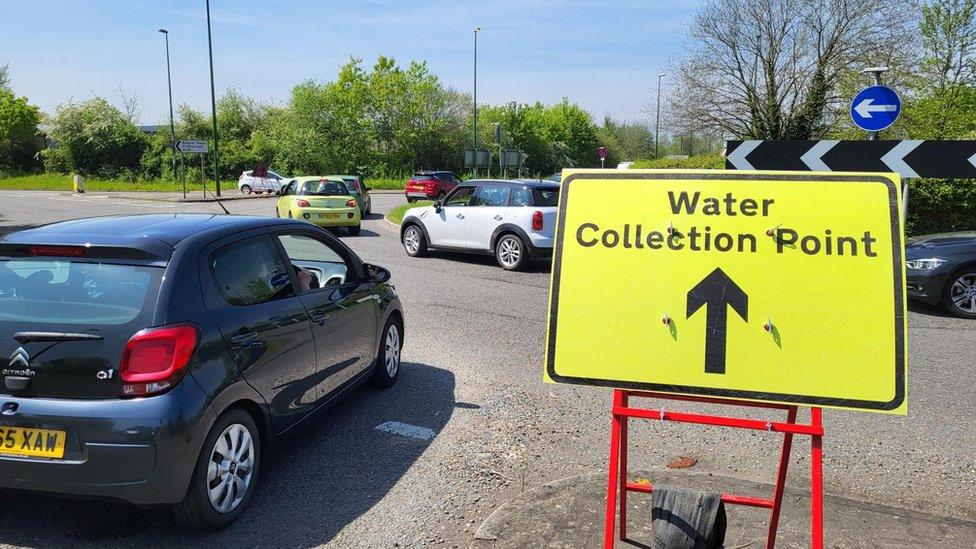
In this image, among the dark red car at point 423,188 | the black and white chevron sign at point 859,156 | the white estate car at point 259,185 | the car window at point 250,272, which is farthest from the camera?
the white estate car at point 259,185

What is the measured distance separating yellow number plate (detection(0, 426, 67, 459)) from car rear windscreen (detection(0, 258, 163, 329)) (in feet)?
1.60

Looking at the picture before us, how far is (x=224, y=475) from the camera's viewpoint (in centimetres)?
361

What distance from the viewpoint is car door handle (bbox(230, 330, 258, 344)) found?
146 inches

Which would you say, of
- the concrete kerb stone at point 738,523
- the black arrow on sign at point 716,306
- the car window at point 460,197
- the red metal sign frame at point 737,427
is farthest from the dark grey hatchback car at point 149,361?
the car window at point 460,197

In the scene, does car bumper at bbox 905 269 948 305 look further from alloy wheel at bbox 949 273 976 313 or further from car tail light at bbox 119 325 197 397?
car tail light at bbox 119 325 197 397

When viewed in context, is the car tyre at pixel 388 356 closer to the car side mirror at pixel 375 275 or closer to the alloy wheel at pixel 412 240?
the car side mirror at pixel 375 275

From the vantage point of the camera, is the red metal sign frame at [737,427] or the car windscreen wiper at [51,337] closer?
the red metal sign frame at [737,427]

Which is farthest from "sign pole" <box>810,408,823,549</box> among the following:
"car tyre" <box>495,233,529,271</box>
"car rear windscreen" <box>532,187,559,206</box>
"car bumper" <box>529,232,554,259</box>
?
"car rear windscreen" <box>532,187,559,206</box>

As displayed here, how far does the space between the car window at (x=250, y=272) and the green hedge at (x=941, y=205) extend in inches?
637

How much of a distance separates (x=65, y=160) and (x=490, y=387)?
188 feet

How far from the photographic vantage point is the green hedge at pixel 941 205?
16484 mm

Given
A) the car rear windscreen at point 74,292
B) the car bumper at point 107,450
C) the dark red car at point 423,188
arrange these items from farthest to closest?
the dark red car at point 423,188 < the car rear windscreen at point 74,292 < the car bumper at point 107,450

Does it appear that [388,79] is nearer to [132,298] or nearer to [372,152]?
[372,152]

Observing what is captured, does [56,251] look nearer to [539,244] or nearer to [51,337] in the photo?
[51,337]
